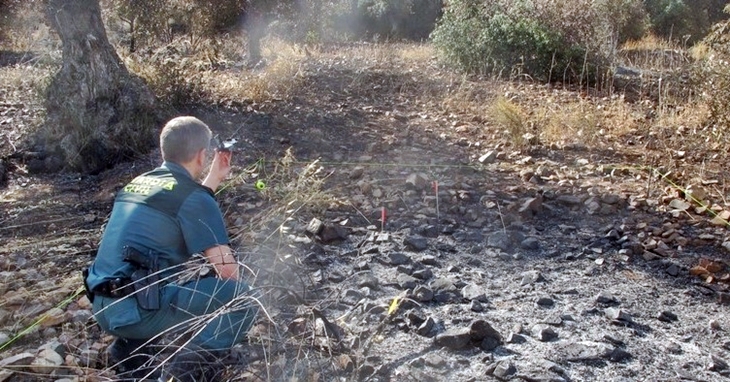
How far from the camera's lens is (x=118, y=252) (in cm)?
297

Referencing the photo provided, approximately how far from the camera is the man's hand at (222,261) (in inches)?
116

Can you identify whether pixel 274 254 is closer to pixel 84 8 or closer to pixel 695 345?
pixel 695 345

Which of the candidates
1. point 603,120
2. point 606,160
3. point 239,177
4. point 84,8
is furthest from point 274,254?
point 603,120

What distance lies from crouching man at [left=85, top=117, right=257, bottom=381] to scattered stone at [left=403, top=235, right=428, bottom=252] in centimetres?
160

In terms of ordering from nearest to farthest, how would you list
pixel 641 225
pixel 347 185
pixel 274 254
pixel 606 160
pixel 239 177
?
pixel 274 254 → pixel 641 225 → pixel 239 177 → pixel 347 185 → pixel 606 160

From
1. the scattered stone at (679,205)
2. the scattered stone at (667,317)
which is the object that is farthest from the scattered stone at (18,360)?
the scattered stone at (679,205)

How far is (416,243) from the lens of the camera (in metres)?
4.45

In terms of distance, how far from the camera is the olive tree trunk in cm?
641

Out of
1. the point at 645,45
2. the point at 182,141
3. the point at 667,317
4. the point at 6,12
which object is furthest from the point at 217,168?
the point at 645,45

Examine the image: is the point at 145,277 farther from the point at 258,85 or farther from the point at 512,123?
the point at 258,85

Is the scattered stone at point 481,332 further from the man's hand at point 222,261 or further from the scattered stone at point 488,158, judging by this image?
the scattered stone at point 488,158

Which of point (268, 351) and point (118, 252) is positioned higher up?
point (118, 252)

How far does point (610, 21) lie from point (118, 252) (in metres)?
8.82

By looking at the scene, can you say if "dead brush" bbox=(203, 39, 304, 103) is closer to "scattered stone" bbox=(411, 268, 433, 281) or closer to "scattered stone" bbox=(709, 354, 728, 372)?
"scattered stone" bbox=(411, 268, 433, 281)
